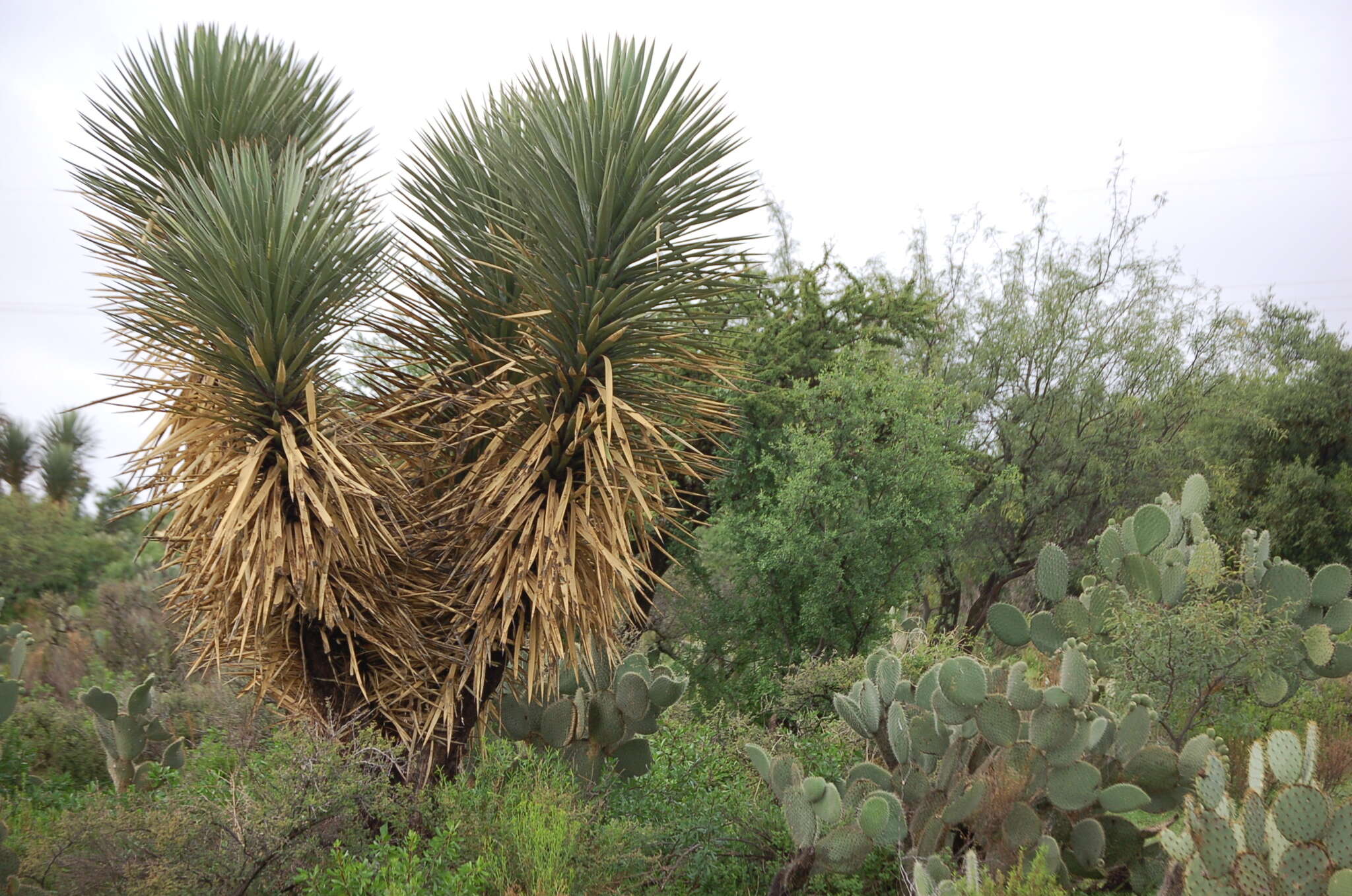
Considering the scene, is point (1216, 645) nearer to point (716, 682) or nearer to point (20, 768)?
point (716, 682)

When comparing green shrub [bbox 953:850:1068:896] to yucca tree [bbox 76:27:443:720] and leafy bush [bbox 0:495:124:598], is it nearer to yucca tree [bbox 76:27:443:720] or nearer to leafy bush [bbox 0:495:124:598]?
yucca tree [bbox 76:27:443:720]

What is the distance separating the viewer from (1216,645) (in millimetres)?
7617

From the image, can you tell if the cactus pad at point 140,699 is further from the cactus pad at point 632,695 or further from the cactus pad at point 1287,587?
the cactus pad at point 1287,587

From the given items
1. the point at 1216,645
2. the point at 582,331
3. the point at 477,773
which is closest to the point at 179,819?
the point at 477,773

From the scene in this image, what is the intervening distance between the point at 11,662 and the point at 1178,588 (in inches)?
356

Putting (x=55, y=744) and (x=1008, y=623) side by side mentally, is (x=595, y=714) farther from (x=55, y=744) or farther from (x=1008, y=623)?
(x=55, y=744)

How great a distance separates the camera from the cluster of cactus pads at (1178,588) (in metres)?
7.89

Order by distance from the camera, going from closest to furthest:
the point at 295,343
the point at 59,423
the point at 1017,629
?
the point at 295,343, the point at 1017,629, the point at 59,423

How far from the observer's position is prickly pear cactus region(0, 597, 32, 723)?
6.21 meters

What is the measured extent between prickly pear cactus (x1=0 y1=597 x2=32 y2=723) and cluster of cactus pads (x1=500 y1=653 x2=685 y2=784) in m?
3.04

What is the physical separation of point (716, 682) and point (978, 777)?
5.43 metres

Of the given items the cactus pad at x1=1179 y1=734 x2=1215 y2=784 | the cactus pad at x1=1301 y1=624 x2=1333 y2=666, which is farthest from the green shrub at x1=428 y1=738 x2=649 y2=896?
the cactus pad at x1=1301 y1=624 x2=1333 y2=666

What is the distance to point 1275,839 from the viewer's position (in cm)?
405

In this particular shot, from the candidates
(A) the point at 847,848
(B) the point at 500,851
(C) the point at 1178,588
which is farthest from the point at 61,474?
(C) the point at 1178,588
